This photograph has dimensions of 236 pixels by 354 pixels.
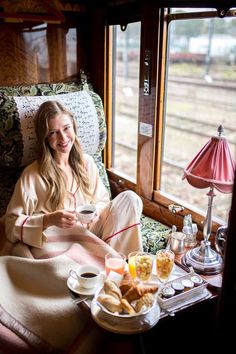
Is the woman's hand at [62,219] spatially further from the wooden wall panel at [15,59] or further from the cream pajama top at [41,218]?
the wooden wall panel at [15,59]

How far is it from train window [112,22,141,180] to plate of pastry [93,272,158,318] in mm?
1027

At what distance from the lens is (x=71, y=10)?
2.16 meters

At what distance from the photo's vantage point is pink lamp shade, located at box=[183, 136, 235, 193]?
1.43m

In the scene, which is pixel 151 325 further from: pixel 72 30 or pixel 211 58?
pixel 72 30

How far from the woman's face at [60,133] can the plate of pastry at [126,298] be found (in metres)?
0.72

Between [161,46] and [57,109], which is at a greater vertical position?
[161,46]

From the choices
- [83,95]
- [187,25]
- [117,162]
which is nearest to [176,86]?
[187,25]

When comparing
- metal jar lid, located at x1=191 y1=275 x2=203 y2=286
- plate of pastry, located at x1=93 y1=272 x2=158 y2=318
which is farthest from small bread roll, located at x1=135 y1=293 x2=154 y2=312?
metal jar lid, located at x1=191 y1=275 x2=203 y2=286

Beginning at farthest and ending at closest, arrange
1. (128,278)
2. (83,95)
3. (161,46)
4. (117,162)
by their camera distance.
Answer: (117,162), (83,95), (161,46), (128,278)

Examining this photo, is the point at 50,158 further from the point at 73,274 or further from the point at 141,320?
the point at 141,320

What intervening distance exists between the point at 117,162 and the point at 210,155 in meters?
1.05

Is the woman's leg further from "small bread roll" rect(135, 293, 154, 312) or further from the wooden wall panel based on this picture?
the wooden wall panel

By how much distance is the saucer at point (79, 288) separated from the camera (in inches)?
51.9

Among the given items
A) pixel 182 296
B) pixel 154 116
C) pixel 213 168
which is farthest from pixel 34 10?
pixel 182 296
